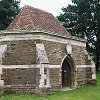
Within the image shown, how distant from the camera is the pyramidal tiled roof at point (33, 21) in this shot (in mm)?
21750

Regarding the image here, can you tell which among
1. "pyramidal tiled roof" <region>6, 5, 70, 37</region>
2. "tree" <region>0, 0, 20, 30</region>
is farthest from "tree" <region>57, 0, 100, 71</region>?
"pyramidal tiled roof" <region>6, 5, 70, 37</region>

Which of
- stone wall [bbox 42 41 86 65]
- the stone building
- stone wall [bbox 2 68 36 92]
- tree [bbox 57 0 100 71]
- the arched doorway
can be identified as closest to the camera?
the stone building

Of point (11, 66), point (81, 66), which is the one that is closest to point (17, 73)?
point (11, 66)

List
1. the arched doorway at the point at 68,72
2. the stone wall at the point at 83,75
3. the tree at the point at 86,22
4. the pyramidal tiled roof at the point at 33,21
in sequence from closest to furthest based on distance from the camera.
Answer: the pyramidal tiled roof at the point at 33,21 → the arched doorway at the point at 68,72 → the stone wall at the point at 83,75 → the tree at the point at 86,22

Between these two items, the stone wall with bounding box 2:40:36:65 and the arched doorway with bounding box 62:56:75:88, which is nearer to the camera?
the stone wall with bounding box 2:40:36:65

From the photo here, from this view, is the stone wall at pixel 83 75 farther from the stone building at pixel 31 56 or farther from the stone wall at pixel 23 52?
the stone wall at pixel 23 52

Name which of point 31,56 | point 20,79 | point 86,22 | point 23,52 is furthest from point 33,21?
point 86,22

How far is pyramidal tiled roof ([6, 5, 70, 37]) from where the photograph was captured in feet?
71.4

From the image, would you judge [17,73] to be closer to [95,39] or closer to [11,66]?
[11,66]

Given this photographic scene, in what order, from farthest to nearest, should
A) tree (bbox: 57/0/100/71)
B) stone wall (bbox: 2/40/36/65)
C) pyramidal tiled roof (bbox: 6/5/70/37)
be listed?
tree (bbox: 57/0/100/71), pyramidal tiled roof (bbox: 6/5/70/37), stone wall (bbox: 2/40/36/65)

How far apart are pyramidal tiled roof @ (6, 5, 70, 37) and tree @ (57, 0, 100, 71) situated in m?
16.7

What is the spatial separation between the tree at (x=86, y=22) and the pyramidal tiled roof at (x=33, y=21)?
16740mm

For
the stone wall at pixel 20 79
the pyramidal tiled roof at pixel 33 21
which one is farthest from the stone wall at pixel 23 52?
the pyramidal tiled roof at pixel 33 21

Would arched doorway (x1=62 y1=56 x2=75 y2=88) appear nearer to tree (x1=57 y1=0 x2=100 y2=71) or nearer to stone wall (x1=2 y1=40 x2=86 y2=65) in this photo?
stone wall (x1=2 y1=40 x2=86 y2=65)
